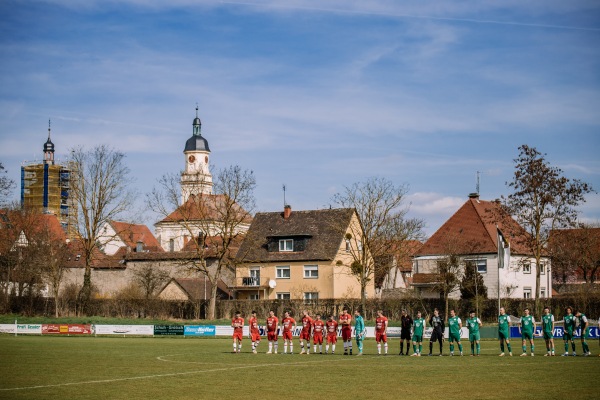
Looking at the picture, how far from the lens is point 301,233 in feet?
252

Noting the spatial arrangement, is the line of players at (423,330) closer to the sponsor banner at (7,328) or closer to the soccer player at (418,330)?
the soccer player at (418,330)

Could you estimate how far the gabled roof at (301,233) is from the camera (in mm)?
75375

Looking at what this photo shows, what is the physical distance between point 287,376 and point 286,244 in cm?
5345

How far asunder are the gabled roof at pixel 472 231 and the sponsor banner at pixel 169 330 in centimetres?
2877

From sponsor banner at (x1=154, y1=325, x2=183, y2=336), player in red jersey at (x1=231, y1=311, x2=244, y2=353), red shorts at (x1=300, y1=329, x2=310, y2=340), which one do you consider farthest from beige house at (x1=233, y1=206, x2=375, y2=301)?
red shorts at (x1=300, y1=329, x2=310, y2=340)

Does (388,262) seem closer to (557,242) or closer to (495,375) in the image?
(557,242)

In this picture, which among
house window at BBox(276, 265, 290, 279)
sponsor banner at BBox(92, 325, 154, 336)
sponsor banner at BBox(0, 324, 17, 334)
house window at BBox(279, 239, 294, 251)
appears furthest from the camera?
house window at BBox(279, 239, 294, 251)

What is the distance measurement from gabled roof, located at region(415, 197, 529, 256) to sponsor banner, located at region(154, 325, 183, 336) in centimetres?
2877

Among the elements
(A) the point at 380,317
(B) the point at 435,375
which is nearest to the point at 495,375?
(B) the point at 435,375

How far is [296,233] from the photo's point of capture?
76875mm

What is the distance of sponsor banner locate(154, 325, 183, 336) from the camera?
54844 mm

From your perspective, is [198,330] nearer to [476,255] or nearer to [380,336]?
[380,336]

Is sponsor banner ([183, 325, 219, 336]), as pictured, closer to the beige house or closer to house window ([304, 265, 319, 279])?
the beige house

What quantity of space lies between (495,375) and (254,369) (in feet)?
25.7
